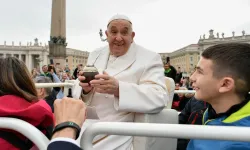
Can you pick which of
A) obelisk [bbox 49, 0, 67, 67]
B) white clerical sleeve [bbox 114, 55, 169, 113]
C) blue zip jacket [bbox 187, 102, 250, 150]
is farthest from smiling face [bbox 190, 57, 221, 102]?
obelisk [bbox 49, 0, 67, 67]

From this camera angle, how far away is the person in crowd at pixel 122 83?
162cm

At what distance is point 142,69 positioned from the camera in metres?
1.87

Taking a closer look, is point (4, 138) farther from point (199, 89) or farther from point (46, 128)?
point (199, 89)

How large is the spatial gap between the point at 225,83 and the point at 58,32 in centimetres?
1421

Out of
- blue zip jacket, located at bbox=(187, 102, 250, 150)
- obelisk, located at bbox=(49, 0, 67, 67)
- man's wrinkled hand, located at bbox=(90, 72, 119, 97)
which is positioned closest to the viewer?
blue zip jacket, located at bbox=(187, 102, 250, 150)

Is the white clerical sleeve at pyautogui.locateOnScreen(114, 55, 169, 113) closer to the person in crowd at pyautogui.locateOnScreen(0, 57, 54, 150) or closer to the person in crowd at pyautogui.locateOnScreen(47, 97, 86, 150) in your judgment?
the person in crowd at pyautogui.locateOnScreen(0, 57, 54, 150)

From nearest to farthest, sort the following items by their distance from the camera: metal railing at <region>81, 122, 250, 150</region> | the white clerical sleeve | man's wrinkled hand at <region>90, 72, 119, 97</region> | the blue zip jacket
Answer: metal railing at <region>81, 122, 250, 150</region>
the blue zip jacket
man's wrinkled hand at <region>90, 72, 119, 97</region>
the white clerical sleeve

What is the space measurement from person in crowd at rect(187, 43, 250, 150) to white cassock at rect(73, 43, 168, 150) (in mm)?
472

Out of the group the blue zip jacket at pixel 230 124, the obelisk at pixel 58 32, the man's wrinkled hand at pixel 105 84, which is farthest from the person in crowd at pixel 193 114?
the obelisk at pixel 58 32

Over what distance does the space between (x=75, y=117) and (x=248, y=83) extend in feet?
2.40

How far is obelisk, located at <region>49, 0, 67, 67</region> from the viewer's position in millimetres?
14094

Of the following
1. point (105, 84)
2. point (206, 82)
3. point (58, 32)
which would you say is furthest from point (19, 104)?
point (58, 32)

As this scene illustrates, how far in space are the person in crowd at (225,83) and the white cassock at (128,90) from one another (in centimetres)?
47

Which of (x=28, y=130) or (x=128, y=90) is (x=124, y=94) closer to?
(x=128, y=90)
